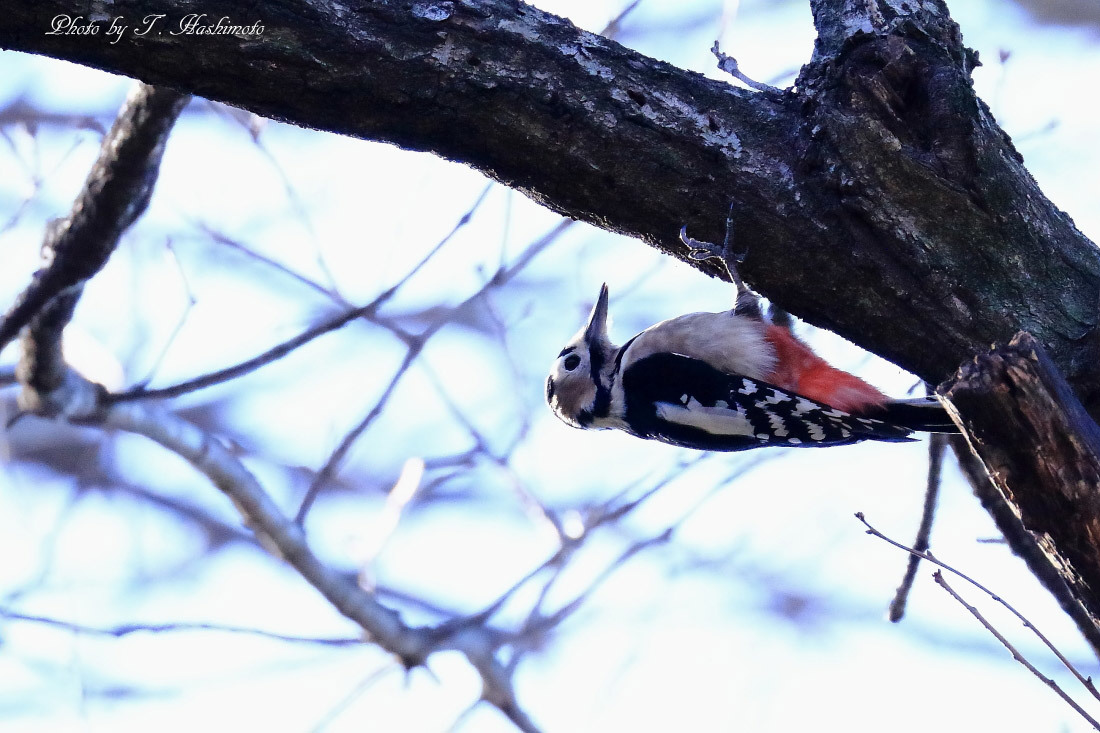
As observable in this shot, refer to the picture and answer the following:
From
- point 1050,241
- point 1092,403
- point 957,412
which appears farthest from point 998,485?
point 1050,241

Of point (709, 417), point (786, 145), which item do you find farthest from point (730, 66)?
point (709, 417)

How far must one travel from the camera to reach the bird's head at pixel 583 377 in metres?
4.43

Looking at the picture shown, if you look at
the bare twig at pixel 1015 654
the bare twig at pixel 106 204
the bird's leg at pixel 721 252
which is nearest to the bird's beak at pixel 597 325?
the bird's leg at pixel 721 252

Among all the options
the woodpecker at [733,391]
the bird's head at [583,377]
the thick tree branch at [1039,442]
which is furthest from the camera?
the bird's head at [583,377]

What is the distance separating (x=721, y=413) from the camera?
13.0 feet

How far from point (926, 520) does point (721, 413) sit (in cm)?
91

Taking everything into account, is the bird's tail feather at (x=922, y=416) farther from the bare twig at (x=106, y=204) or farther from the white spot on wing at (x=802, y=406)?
the bare twig at (x=106, y=204)

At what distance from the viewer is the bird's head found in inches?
175

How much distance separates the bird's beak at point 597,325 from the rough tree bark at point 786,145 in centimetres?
180

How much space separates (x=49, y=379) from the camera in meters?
3.46

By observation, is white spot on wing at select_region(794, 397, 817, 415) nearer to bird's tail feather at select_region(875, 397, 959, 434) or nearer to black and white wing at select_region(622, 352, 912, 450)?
black and white wing at select_region(622, 352, 912, 450)

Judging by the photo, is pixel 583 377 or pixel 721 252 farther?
pixel 583 377

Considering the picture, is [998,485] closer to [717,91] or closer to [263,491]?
[717,91]

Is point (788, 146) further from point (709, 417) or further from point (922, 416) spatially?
point (709, 417)
